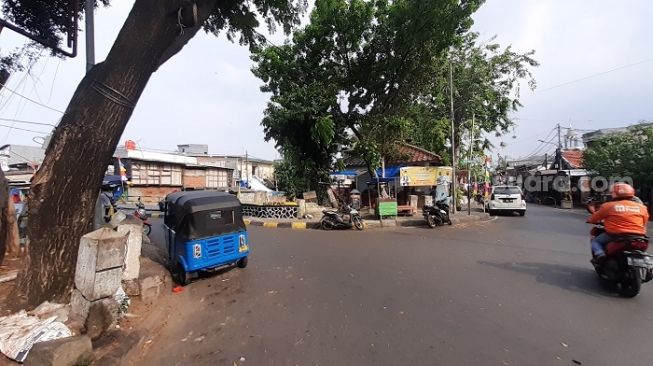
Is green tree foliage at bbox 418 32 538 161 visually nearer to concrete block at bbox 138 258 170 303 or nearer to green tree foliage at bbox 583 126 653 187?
green tree foliage at bbox 583 126 653 187

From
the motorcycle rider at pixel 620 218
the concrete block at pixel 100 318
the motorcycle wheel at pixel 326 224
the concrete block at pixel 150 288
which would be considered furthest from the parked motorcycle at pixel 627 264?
the motorcycle wheel at pixel 326 224

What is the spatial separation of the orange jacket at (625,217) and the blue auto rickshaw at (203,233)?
6.68 meters

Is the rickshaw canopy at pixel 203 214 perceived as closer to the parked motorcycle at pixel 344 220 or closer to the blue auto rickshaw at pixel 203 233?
the blue auto rickshaw at pixel 203 233

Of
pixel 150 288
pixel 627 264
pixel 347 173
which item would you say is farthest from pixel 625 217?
pixel 347 173

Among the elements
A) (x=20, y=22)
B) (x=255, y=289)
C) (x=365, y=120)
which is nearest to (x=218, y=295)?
(x=255, y=289)

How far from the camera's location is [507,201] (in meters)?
19.4

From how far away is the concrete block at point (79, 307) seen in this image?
3922 mm

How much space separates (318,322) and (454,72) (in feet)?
72.2

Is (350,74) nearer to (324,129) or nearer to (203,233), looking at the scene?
(324,129)

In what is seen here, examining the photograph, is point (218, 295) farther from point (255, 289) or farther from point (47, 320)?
point (47, 320)

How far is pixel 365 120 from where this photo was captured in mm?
20078

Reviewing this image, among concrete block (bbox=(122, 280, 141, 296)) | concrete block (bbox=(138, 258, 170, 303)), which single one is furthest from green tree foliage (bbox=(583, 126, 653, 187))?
concrete block (bbox=(122, 280, 141, 296))

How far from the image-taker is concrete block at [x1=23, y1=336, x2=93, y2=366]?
313cm

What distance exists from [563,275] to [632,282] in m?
1.39
